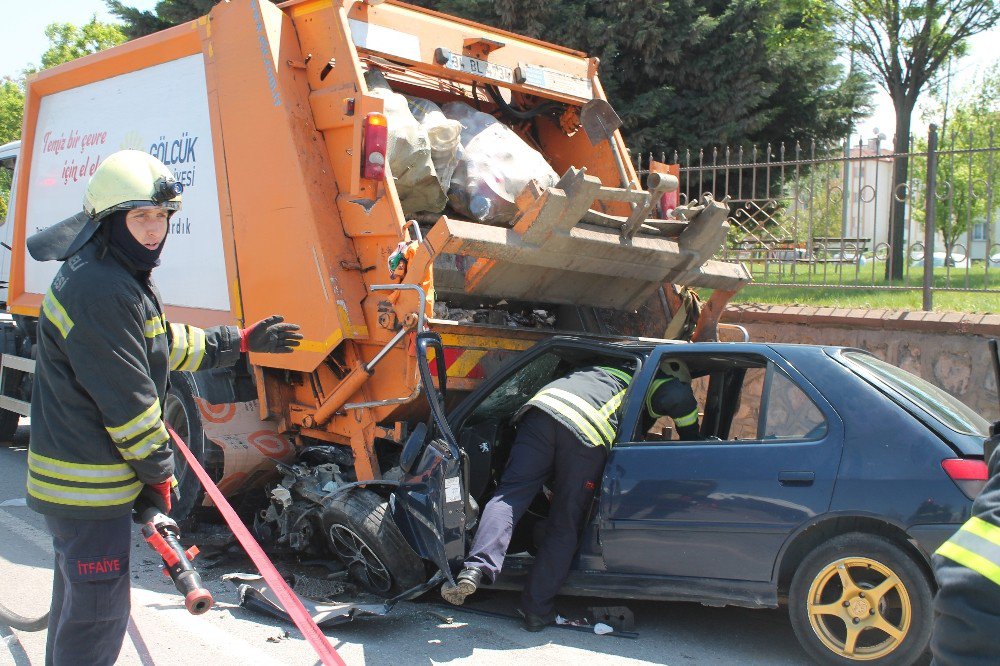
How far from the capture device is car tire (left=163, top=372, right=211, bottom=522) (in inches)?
219

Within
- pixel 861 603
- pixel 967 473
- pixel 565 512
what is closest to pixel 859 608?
pixel 861 603

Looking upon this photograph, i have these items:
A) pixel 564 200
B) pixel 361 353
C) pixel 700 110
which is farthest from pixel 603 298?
pixel 700 110

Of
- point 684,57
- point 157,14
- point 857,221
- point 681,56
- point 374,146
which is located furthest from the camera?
point 157,14

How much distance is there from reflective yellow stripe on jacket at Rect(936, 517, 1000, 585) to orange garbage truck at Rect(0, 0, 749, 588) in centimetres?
316

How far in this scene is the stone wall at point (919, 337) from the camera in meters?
6.73

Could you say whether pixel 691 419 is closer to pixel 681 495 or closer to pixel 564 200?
pixel 681 495

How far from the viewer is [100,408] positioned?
2.86 metres

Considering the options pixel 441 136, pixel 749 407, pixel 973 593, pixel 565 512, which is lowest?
pixel 565 512

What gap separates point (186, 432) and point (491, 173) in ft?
7.81

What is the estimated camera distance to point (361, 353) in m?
5.02

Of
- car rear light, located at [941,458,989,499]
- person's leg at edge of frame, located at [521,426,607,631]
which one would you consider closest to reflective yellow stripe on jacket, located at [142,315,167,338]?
person's leg at edge of frame, located at [521,426,607,631]

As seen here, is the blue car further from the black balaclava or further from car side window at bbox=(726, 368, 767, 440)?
the black balaclava

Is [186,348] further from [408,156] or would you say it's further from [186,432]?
[186,432]

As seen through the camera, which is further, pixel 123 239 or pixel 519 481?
pixel 519 481
